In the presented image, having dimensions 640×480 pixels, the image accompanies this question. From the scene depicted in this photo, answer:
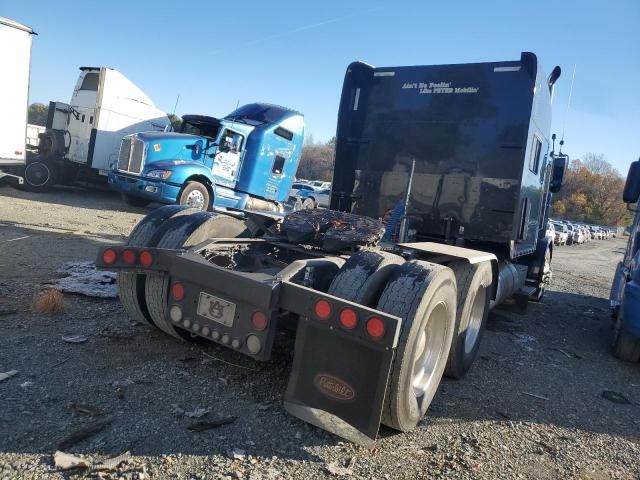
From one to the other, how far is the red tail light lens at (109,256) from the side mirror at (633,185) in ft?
21.1

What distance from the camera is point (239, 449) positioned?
2.79 meters

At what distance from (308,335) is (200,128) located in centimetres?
1230

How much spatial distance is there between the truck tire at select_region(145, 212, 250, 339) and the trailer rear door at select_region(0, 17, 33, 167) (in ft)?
34.6

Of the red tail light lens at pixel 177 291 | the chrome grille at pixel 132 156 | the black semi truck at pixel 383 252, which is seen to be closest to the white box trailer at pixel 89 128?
the chrome grille at pixel 132 156

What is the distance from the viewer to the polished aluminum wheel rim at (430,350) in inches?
138

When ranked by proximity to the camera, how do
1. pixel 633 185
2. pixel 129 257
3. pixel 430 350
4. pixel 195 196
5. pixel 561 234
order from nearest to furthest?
pixel 129 257
pixel 430 350
pixel 633 185
pixel 195 196
pixel 561 234

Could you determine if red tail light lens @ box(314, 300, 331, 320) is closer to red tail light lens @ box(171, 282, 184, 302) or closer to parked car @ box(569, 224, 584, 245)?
red tail light lens @ box(171, 282, 184, 302)

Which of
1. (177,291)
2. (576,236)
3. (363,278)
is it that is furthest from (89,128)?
(576,236)

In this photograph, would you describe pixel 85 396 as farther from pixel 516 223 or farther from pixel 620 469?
pixel 516 223

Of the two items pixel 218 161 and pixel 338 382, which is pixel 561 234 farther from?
pixel 338 382

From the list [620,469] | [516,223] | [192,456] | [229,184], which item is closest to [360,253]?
[192,456]

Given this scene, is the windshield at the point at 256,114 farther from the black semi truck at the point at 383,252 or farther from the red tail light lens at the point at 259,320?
the red tail light lens at the point at 259,320

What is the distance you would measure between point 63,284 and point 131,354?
6.87 feet

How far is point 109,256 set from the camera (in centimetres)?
354
